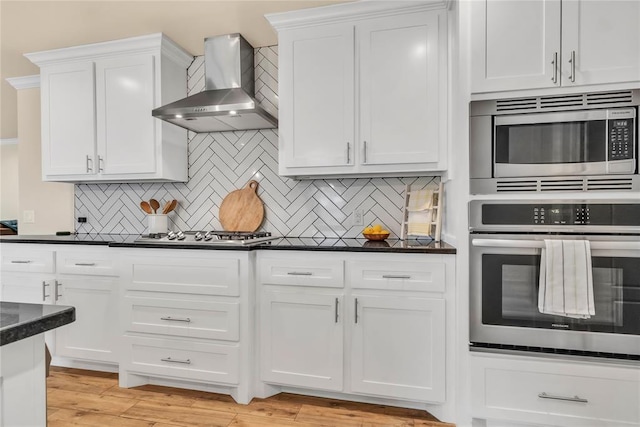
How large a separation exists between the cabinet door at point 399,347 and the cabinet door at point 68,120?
2453 millimetres

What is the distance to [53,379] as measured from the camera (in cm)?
257

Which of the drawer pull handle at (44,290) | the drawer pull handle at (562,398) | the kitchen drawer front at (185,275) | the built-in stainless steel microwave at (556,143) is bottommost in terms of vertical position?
the drawer pull handle at (562,398)

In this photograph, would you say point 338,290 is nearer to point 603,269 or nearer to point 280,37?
point 603,269

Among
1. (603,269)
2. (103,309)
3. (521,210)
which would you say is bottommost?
(103,309)

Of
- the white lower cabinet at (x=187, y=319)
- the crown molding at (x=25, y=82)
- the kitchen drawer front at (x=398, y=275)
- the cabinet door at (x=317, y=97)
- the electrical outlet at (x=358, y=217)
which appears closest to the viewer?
the kitchen drawer front at (x=398, y=275)

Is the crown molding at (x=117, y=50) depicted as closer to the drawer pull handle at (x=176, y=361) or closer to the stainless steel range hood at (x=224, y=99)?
the stainless steel range hood at (x=224, y=99)

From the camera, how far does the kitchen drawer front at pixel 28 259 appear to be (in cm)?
269

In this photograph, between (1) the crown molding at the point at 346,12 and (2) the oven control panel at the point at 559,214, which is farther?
(1) the crown molding at the point at 346,12

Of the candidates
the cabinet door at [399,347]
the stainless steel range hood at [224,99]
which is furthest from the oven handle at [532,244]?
the stainless steel range hood at [224,99]

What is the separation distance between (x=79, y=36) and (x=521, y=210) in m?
3.23

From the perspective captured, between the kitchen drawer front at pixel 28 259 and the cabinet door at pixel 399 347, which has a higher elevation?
the kitchen drawer front at pixel 28 259

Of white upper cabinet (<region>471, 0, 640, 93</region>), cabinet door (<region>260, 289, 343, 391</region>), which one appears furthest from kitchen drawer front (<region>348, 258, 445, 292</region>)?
white upper cabinet (<region>471, 0, 640, 93</region>)

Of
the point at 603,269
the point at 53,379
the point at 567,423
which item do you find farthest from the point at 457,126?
the point at 53,379

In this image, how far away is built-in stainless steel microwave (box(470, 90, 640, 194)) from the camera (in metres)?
1.76
